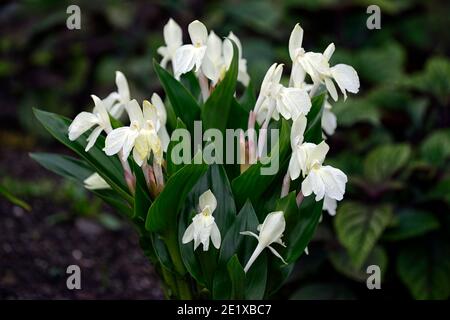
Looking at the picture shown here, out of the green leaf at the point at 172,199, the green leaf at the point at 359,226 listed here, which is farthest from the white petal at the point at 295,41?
the green leaf at the point at 359,226

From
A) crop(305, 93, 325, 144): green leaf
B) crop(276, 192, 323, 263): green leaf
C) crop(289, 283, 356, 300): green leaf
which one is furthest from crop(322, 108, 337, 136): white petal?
crop(289, 283, 356, 300): green leaf

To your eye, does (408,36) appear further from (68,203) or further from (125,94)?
(125,94)

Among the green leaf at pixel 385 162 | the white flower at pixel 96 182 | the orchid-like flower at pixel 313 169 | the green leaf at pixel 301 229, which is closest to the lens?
the orchid-like flower at pixel 313 169

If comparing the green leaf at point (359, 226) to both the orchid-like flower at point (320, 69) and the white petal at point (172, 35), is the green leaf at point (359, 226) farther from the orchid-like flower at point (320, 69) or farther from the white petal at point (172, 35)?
A: the white petal at point (172, 35)

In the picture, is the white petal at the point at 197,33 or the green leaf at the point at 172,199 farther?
the white petal at the point at 197,33

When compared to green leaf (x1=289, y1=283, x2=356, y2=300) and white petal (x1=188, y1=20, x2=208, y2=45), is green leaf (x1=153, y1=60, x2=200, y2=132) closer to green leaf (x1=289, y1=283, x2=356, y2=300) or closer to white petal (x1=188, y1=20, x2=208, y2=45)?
white petal (x1=188, y1=20, x2=208, y2=45)

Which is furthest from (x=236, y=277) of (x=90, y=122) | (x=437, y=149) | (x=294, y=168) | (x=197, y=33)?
(x=437, y=149)
